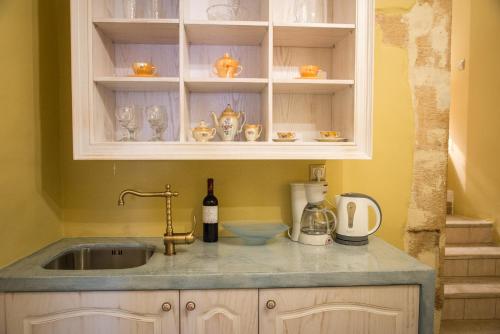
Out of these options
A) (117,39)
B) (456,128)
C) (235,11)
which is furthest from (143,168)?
(456,128)

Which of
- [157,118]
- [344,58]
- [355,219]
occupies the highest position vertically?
[344,58]

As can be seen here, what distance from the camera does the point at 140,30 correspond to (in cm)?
156

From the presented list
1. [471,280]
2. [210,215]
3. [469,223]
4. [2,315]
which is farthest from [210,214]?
[469,223]

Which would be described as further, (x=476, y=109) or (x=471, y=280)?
(x=476, y=109)

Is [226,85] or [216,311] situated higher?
[226,85]

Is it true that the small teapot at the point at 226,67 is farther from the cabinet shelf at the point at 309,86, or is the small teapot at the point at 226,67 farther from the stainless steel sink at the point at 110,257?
the stainless steel sink at the point at 110,257

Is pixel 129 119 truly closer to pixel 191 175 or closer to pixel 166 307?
pixel 191 175

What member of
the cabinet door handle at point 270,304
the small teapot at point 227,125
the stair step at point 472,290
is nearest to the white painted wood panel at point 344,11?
the small teapot at point 227,125

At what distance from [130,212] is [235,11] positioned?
42.9 inches

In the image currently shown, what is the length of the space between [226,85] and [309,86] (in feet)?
1.22

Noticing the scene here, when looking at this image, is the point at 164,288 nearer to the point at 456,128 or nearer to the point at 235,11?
the point at 235,11

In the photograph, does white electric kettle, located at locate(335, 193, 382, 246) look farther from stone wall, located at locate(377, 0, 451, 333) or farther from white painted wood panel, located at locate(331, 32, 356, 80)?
white painted wood panel, located at locate(331, 32, 356, 80)

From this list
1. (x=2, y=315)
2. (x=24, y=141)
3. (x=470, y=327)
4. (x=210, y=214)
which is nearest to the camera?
(x=2, y=315)

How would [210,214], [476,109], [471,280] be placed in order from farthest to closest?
[476,109] → [471,280] → [210,214]
